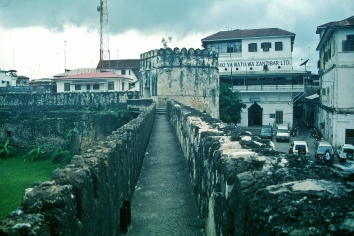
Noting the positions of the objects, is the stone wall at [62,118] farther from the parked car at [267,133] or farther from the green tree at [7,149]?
the parked car at [267,133]

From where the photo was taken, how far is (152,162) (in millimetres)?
9797

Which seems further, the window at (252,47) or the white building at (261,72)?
the window at (252,47)

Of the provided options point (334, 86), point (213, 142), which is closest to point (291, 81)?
point (334, 86)

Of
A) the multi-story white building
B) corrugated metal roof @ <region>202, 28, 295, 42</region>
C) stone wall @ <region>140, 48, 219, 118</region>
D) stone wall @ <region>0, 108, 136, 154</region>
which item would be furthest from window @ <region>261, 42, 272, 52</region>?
stone wall @ <region>0, 108, 136, 154</region>

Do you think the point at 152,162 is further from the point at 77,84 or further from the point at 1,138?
the point at 77,84

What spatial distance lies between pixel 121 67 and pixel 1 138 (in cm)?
2497

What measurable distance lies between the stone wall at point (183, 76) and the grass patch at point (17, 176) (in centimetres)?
807

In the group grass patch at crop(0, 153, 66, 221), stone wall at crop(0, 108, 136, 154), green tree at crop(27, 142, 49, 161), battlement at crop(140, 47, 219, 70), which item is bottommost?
grass patch at crop(0, 153, 66, 221)

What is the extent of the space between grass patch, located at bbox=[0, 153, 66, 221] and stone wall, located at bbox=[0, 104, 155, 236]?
10.1 meters

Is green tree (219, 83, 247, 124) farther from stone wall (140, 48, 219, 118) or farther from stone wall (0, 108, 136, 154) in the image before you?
stone wall (0, 108, 136, 154)

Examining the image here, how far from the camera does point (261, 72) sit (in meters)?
34.6

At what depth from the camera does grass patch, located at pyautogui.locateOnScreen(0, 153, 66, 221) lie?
50.6 feet

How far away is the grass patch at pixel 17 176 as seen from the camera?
50.6ft

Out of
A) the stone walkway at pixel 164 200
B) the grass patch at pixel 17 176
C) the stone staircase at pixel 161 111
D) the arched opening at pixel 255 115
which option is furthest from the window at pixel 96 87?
the stone walkway at pixel 164 200
